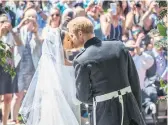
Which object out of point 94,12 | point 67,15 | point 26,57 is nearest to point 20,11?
point 67,15

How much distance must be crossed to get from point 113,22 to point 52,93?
4.28 metres

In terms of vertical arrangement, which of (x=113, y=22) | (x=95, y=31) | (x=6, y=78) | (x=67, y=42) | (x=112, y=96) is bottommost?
(x=112, y=96)

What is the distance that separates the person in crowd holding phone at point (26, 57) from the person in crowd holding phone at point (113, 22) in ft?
4.26

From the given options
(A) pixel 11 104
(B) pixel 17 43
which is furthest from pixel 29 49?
(A) pixel 11 104

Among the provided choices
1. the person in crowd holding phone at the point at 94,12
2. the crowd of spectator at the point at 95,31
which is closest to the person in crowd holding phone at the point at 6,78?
the crowd of spectator at the point at 95,31

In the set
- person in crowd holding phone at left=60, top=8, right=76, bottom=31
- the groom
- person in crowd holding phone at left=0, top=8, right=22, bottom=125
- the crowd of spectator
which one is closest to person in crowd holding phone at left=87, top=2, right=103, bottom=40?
the crowd of spectator

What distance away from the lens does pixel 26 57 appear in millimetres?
8227

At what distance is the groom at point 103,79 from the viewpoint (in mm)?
4258

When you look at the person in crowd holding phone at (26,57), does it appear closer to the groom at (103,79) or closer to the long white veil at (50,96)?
the long white veil at (50,96)

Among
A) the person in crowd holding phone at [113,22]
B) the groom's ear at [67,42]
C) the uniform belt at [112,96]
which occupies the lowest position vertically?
the uniform belt at [112,96]

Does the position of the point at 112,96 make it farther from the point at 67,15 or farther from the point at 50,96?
the point at 67,15

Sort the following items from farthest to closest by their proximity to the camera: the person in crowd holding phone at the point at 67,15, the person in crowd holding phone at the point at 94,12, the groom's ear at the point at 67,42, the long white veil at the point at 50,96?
the person in crowd holding phone at the point at 94,12, the person in crowd holding phone at the point at 67,15, the long white veil at the point at 50,96, the groom's ear at the point at 67,42

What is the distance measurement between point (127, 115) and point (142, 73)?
459 centimetres

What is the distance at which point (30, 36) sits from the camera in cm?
837
